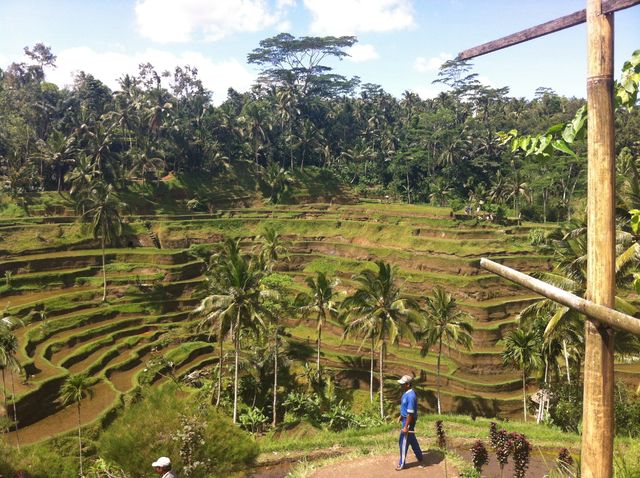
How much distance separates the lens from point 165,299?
42.4 meters

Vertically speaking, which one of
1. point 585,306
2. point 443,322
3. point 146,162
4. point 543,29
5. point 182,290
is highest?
point 146,162

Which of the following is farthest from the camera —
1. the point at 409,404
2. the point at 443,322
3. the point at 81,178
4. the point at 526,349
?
the point at 81,178

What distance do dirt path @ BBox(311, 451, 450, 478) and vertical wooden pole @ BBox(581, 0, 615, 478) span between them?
7583 millimetres

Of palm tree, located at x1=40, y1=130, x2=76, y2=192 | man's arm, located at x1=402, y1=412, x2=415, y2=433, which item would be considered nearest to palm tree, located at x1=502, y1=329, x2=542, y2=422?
man's arm, located at x1=402, y1=412, x2=415, y2=433

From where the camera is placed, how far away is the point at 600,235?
3.82m

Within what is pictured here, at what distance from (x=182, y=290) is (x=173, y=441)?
3141 centimetres

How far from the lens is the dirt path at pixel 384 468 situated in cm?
1088

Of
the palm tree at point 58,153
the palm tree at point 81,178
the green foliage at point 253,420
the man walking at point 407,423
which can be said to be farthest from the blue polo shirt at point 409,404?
the palm tree at point 58,153

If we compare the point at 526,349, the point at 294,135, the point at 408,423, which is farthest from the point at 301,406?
the point at 294,135

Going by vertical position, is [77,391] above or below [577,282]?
below

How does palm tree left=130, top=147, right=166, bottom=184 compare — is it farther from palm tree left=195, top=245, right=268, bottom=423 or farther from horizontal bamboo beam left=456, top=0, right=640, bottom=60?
horizontal bamboo beam left=456, top=0, right=640, bottom=60

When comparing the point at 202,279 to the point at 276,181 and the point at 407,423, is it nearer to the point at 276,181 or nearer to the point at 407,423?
the point at 276,181

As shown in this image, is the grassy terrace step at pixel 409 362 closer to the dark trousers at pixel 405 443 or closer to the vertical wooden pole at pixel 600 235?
the dark trousers at pixel 405 443

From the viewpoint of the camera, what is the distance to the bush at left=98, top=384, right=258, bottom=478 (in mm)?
14039
